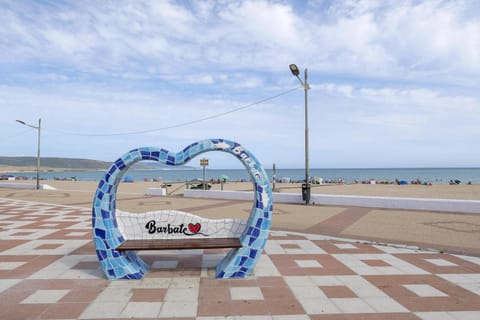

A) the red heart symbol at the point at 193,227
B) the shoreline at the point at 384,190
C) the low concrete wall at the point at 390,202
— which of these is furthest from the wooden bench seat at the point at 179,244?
the shoreline at the point at 384,190

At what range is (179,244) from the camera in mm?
5574

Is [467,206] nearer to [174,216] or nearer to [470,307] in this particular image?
[470,307]

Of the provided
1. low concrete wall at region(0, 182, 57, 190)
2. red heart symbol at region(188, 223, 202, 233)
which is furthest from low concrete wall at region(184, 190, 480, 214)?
low concrete wall at region(0, 182, 57, 190)

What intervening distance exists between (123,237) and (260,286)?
267cm

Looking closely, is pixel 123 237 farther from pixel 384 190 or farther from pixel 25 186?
pixel 25 186

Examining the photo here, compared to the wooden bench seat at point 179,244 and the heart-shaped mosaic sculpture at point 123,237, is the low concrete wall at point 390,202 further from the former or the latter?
the wooden bench seat at point 179,244

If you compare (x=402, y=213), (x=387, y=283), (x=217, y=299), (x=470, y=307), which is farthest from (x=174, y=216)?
(x=402, y=213)

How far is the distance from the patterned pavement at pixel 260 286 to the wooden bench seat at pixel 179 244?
608mm

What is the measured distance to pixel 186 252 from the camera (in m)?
7.45

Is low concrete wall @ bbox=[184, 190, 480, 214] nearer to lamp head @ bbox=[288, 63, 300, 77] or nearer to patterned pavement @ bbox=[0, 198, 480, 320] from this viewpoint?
lamp head @ bbox=[288, 63, 300, 77]

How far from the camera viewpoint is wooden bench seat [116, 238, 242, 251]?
5.42 meters

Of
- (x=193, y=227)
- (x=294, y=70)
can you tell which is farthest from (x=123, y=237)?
(x=294, y=70)

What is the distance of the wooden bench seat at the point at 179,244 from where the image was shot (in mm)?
5421

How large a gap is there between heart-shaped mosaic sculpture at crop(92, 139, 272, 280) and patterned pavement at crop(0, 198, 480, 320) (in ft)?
0.80
